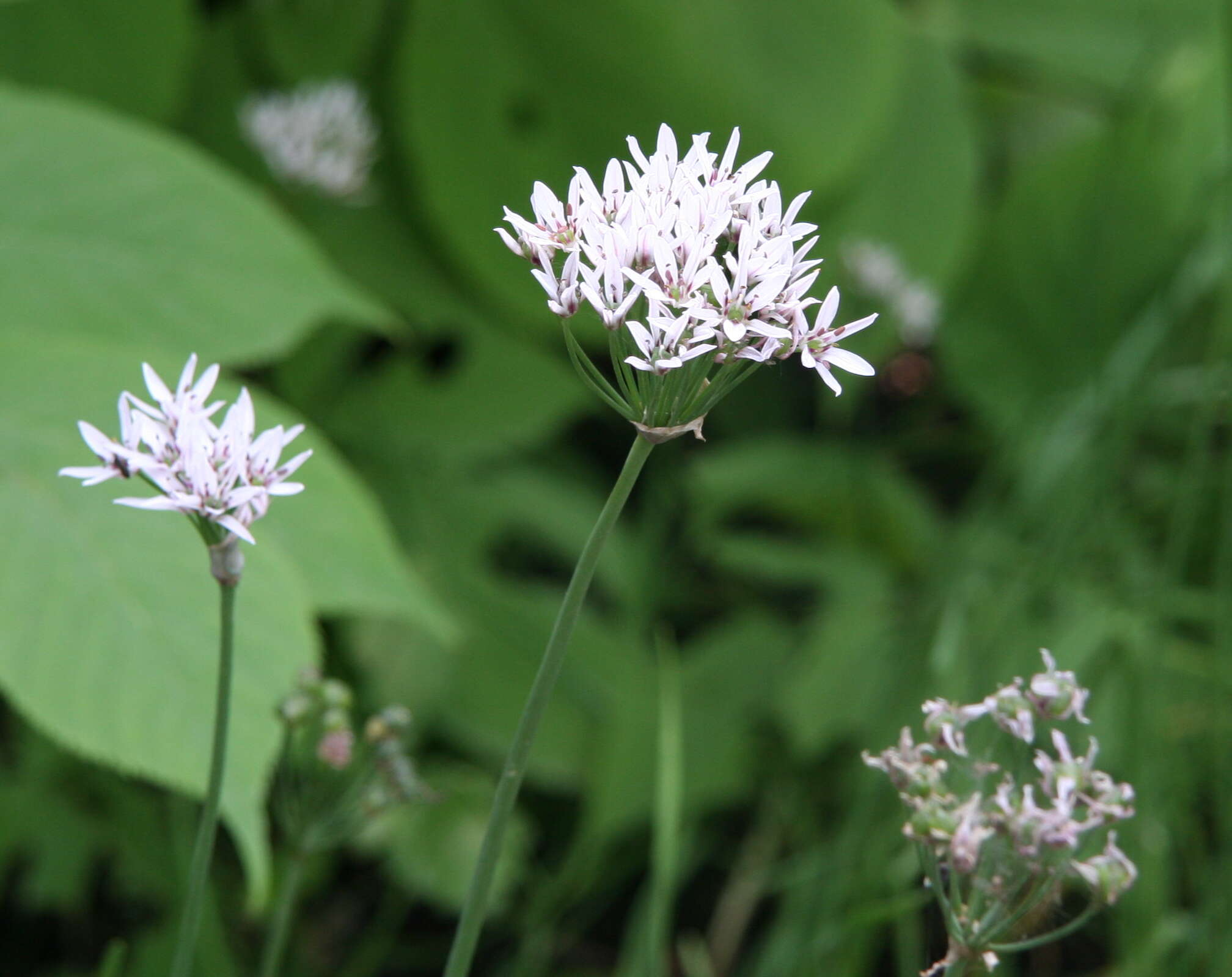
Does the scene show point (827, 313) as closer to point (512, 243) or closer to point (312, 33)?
point (512, 243)

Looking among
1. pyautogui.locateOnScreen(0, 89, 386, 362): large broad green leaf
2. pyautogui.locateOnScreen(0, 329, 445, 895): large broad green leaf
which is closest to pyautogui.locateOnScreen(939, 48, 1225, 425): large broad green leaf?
pyautogui.locateOnScreen(0, 89, 386, 362): large broad green leaf

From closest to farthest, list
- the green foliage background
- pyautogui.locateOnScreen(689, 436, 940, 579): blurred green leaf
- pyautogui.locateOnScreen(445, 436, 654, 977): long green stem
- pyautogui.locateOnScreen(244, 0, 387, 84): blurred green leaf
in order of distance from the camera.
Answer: pyautogui.locateOnScreen(445, 436, 654, 977): long green stem
the green foliage background
pyautogui.locateOnScreen(244, 0, 387, 84): blurred green leaf
pyautogui.locateOnScreen(689, 436, 940, 579): blurred green leaf

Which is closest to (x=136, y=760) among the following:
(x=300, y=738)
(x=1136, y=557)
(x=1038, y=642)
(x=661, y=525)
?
(x=300, y=738)

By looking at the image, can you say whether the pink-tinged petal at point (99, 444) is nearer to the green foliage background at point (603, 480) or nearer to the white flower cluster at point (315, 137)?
the green foliage background at point (603, 480)

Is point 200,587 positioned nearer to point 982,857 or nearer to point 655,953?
point 655,953

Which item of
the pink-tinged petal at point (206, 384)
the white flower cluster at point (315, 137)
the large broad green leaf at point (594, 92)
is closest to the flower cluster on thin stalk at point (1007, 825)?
the pink-tinged petal at point (206, 384)

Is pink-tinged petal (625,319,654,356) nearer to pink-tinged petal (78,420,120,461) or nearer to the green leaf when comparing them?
pink-tinged petal (78,420,120,461)
